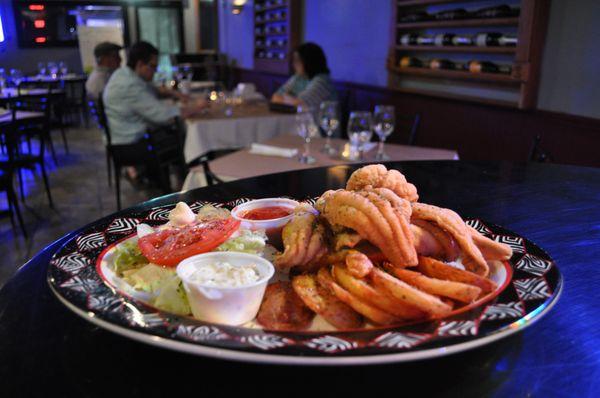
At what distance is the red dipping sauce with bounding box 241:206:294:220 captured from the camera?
1.21m

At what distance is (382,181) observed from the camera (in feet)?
3.72

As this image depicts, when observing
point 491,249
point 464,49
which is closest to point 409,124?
point 464,49

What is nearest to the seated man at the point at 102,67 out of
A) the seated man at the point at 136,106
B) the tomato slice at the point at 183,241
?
the seated man at the point at 136,106

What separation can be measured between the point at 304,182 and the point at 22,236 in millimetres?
3899

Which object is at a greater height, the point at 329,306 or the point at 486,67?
the point at 486,67

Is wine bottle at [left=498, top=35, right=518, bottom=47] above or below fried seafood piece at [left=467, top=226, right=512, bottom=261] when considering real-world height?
above

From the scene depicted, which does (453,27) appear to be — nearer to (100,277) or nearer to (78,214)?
(78,214)

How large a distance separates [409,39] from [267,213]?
4829 mm

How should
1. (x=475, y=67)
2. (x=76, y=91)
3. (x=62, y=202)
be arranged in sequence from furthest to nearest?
(x=76, y=91) < (x=62, y=202) < (x=475, y=67)

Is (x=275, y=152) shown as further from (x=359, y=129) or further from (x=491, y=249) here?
(x=491, y=249)

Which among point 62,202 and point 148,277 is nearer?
point 148,277

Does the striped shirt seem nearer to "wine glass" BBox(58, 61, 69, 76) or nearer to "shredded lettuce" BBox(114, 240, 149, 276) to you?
"shredded lettuce" BBox(114, 240, 149, 276)

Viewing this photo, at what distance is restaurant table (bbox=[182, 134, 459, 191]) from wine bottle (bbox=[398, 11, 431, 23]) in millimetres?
2404

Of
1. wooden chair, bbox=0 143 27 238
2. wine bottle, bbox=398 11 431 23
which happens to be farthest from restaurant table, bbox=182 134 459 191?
wine bottle, bbox=398 11 431 23
